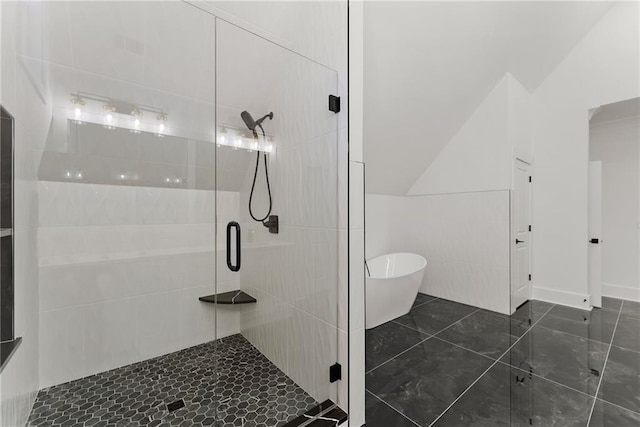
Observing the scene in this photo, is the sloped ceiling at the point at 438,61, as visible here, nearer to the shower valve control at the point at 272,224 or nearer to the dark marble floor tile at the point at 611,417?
the shower valve control at the point at 272,224

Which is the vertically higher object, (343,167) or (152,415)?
(343,167)

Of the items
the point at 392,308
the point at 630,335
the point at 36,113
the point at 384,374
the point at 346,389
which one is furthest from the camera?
the point at 392,308

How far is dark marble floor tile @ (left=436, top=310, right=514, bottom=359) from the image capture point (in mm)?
2305

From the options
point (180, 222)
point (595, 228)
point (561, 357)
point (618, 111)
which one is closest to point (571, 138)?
point (618, 111)

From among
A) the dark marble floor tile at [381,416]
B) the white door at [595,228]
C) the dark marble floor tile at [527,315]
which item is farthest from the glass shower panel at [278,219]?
the white door at [595,228]

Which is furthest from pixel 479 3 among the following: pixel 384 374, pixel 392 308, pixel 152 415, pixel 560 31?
pixel 152 415

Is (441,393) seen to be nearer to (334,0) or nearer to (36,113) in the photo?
(334,0)

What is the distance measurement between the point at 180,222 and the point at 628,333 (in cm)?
417

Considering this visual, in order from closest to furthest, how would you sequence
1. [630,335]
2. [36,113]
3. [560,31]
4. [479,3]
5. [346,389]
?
1. [36,113]
2. [346,389]
3. [479,3]
4. [630,335]
5. [560,31]

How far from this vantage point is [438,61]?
258 cm

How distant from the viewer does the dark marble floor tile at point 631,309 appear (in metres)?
3.14

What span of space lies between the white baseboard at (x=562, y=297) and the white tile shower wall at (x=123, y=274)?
4.09 meters

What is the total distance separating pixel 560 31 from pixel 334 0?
3359 mm

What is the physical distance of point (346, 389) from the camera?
1.43 metres
